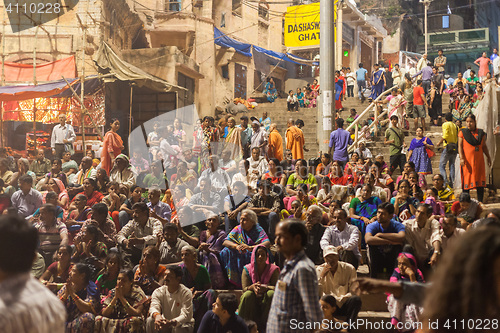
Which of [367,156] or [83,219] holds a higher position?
[367,156]

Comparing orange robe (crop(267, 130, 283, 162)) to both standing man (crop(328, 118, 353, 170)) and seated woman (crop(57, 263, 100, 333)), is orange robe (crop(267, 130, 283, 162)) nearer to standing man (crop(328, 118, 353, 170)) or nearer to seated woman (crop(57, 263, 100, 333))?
standing man (crop(328, 118, 353, 170))

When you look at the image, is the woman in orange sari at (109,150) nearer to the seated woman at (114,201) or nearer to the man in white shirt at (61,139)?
the man in white shirt at (61,139)

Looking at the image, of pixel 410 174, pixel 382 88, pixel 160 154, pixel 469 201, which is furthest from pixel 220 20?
pixel 469 201

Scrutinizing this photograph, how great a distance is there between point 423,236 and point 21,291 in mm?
5737

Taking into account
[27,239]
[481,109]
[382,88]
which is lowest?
[27,239]

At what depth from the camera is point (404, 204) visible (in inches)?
342

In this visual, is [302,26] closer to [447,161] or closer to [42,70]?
[42,70]

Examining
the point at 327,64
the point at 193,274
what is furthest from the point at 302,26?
the point at 193,274

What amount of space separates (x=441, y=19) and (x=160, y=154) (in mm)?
35205

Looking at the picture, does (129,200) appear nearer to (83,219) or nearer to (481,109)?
(83,219)

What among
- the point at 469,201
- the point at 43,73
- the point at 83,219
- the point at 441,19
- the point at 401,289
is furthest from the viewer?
the point at 441,19

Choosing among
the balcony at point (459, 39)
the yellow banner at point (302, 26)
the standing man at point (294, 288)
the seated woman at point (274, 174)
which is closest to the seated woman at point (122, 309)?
the standing man at point (294, 288)

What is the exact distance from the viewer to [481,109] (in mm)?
12070

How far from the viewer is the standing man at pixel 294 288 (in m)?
3.89
